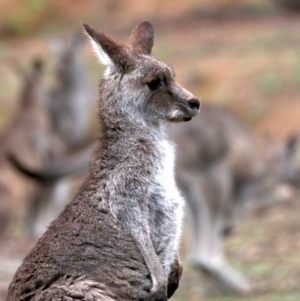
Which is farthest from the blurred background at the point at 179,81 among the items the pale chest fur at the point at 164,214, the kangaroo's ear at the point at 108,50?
the kangaroo's ear at the point at 108,50

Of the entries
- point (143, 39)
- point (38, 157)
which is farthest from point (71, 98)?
point (143, 39)

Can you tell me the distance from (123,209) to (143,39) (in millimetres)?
1092

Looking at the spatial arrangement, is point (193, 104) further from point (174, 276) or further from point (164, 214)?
point (174, 276)

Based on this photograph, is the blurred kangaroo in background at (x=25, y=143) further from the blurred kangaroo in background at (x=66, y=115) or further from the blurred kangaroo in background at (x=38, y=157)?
the blurred kangaroo in background at (x=66, y=115)

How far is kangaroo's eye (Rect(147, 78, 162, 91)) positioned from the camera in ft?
17.0

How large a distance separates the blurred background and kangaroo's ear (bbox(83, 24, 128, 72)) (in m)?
3.52

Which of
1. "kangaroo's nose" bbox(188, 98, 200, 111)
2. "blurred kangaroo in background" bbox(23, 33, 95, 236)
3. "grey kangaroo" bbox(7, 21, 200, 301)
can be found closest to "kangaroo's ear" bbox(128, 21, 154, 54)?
"grey kangaroo" bbox(7, 21, 200, 301)

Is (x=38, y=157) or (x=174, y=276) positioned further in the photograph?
(x=38, y=157)

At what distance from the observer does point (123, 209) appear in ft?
16.2

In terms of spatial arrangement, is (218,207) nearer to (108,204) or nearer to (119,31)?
(108,204)

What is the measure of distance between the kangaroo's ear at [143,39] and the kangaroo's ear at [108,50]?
0.55ft

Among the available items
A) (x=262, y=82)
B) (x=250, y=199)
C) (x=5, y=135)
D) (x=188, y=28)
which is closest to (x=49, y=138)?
(x=5, y=135)

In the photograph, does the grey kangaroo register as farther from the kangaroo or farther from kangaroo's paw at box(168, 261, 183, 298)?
the kangaroo

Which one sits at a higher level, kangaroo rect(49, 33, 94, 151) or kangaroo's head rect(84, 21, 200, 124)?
kangaroo rect(49, 33, 94, 151)
